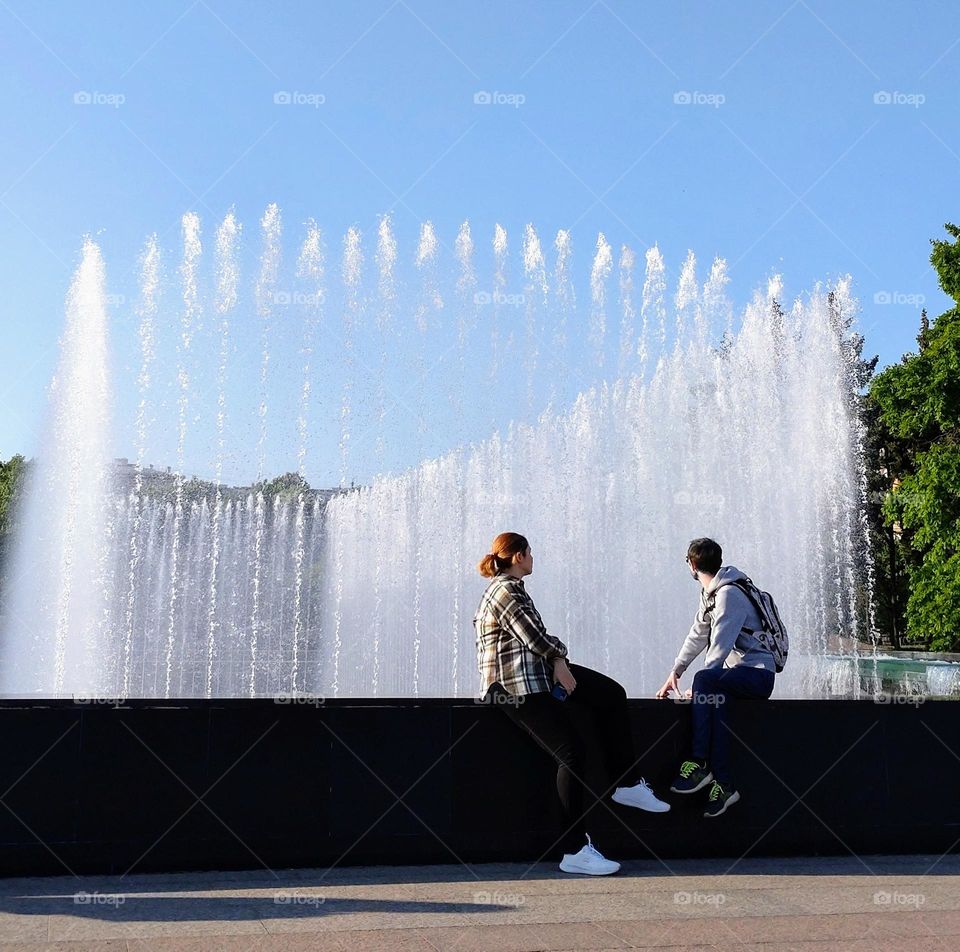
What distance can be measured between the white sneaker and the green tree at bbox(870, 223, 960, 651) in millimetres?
22066

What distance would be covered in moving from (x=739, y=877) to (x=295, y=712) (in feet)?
8.07

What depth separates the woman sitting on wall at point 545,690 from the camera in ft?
18.6

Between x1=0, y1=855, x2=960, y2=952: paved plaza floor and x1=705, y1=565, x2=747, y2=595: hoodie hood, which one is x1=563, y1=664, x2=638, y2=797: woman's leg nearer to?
x1=0, y1=855, x2=960, y2=952: paved plaza floor

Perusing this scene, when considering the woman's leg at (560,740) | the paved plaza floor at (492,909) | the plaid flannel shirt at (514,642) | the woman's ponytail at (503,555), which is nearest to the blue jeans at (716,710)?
the paved plaza floor at (492,909)

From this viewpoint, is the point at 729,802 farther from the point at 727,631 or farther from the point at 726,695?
the point at 727,631

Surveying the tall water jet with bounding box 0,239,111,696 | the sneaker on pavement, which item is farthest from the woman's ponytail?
the tall water jet with bounding box 0,239,111,696

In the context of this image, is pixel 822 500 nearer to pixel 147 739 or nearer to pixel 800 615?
pixel 800 615

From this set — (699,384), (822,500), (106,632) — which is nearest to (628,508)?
(699,384)

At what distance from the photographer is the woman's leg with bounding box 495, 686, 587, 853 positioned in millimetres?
5707

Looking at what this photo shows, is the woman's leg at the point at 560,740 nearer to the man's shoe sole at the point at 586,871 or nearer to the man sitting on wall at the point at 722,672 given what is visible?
the man's shoe sole at the point at 586,871

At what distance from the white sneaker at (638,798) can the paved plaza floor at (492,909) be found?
0.31 meters

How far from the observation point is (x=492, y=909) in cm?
491

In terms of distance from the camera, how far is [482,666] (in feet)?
19.4

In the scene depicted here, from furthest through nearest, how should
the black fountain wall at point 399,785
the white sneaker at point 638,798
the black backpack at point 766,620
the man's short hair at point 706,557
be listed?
the man's short hair at point 706,557 → the black backpack at point 766,620 → the white sneaker at point 638,798 → the black fountain wall at point 399,785
